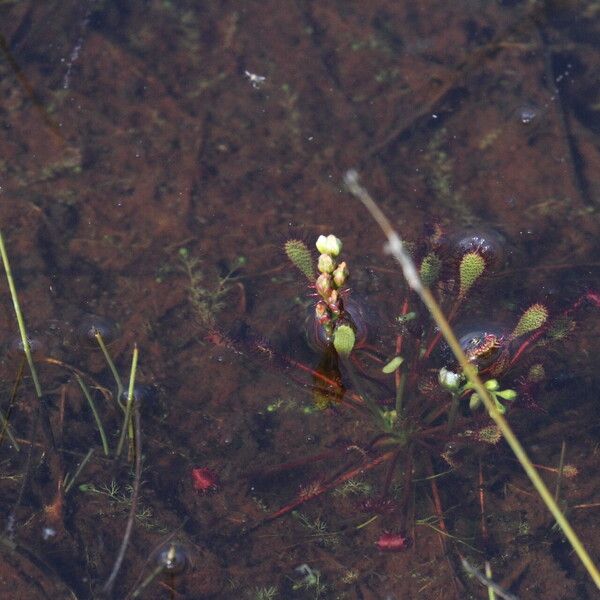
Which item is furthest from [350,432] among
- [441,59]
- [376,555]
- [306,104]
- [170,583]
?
[441,59]

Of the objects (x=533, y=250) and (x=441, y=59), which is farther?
(x=441, y=59)

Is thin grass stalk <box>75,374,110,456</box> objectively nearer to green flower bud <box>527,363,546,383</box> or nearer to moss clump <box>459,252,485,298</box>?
moss clump <box>459,252,485,298</box>

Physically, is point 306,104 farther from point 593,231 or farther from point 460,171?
point 593,231

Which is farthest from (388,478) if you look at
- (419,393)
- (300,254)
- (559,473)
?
(300,254)

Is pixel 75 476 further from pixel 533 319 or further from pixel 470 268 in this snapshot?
pixel 533 319

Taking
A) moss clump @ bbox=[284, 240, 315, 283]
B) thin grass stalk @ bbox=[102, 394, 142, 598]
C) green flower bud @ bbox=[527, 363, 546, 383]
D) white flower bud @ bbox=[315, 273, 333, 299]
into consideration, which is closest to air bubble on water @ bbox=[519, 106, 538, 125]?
green flower bud @ bbox=[527, 363, 546, 383]
